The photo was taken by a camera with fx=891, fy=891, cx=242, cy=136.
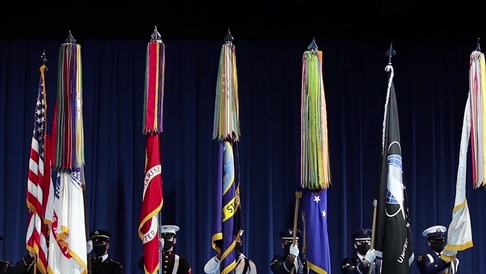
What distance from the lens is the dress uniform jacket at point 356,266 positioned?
26.1 feet

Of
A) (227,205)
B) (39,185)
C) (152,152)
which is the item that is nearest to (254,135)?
(227,205)

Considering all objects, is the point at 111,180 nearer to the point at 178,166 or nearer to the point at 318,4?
the point at 178,166

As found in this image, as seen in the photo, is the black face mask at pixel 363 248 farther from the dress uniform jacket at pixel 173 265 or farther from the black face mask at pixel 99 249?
the black face mask at pixel 99 249

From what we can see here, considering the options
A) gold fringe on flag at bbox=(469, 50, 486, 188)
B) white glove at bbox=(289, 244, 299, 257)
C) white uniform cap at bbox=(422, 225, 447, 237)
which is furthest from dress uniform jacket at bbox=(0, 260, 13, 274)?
gold fringe on flag at bbox=(469, 50, 486, 188)

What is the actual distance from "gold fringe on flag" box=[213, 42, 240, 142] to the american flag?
1.59m

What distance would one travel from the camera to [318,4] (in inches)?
380

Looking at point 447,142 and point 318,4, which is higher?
point 318,4

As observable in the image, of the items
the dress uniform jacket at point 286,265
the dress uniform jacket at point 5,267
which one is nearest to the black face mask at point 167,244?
the dress uniform jacket at point 286,265

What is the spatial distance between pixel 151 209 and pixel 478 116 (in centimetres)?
304

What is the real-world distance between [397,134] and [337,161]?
1.75 meters

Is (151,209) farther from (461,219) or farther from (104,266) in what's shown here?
(461,219)

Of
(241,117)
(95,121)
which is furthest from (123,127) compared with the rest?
(241,117)

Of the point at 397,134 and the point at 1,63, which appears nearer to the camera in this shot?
the point at 397,134

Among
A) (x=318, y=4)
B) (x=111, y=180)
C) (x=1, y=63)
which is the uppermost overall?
(x=318, y=4)
